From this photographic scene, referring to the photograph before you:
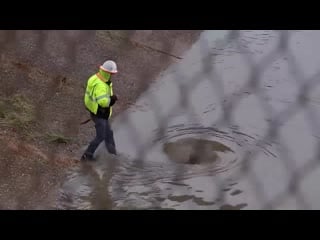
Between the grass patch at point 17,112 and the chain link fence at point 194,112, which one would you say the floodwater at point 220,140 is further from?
the grass patch at point 17,112

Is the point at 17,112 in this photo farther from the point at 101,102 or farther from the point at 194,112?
the point at 194,112

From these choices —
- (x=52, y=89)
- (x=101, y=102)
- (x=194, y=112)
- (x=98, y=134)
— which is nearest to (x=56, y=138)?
(x=98, y=134)

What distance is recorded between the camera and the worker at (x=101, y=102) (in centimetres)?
309

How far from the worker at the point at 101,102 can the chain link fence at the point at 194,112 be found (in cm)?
15

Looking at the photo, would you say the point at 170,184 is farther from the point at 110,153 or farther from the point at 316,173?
the point at 316,173

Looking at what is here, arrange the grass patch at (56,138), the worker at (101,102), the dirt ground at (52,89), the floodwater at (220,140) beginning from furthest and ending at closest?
the grass patch at (56,138)
the worker at (101,102)
the dirt ground at (52,89)
the floodwater at (220,140)

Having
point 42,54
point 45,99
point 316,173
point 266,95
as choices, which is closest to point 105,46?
point 42,54

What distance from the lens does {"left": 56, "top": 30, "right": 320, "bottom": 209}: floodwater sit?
2838 millimetres

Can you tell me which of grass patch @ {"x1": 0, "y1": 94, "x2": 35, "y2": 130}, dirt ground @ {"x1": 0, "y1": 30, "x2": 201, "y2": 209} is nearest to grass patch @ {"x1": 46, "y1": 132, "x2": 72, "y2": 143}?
dirt ground @ {"x1": 0, "y1": 30, "x2": 201, "y2": 209}

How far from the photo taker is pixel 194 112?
3.73 meters

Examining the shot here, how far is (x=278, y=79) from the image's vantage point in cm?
421

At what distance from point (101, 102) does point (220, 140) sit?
2.52ft

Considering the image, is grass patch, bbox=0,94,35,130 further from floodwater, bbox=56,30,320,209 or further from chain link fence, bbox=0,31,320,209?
floodwater, bbox=56,30,320,209

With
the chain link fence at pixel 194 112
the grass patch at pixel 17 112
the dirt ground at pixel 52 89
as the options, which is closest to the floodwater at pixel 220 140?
the chain link fence at pixel 194 112
